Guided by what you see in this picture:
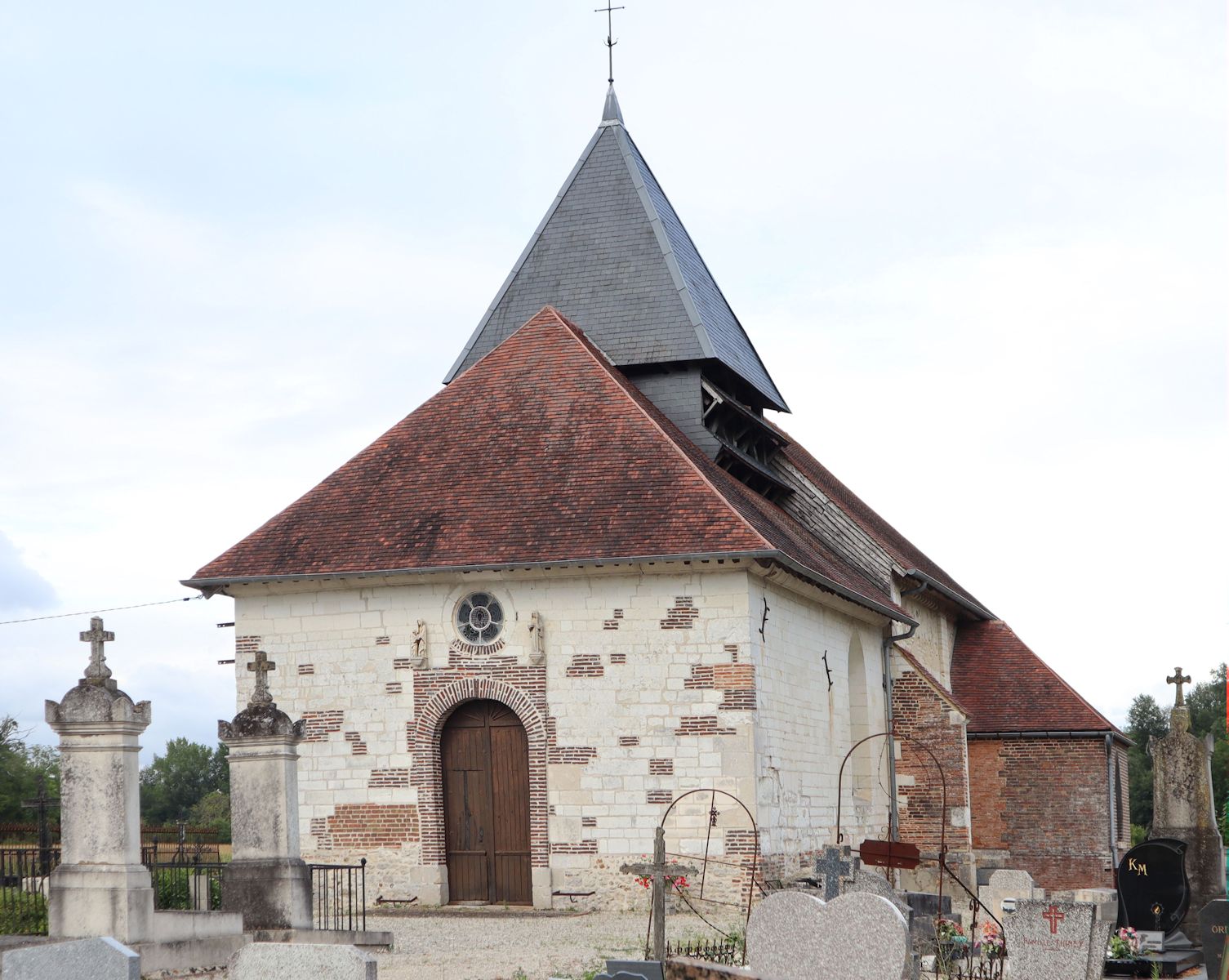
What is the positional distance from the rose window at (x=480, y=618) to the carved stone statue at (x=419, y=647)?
452mm

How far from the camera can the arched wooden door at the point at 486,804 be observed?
786 inches

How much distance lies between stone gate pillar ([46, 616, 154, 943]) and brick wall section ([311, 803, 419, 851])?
22.9 ft

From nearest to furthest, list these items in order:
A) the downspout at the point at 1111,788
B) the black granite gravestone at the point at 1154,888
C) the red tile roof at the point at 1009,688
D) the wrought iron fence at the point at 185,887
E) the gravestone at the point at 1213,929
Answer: the gravestone at the point at 1213,929, the wrought iron fence at the point at 185,887, the black granite gravestone at the point at 1154,888, the downspout at the point at 1111,788, the red tile roof at the point at 1009,688

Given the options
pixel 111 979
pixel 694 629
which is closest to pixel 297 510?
pixel 694 629

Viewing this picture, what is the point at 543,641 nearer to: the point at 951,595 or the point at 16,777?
the point at 951,595

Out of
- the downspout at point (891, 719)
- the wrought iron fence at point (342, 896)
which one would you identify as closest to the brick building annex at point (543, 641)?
the wrought iron fence at point (342, 896)

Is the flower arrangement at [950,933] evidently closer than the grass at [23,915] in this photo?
No

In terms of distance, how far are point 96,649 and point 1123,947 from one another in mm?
9801

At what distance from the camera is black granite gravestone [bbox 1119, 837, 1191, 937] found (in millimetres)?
17859

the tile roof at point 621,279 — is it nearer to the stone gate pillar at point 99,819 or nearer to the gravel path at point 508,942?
the gravel path at point 508,942

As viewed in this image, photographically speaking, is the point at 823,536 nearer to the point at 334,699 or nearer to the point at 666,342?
the point at 666,342

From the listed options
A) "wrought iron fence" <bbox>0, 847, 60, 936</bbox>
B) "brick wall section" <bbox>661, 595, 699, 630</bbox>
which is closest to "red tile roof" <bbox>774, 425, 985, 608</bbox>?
"brick wall section" <bbox>661, 595, 699, 630</bbox>

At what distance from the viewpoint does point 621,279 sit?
2588 centimetres

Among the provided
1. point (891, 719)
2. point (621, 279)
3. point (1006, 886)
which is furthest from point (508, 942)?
point (621, 279)
